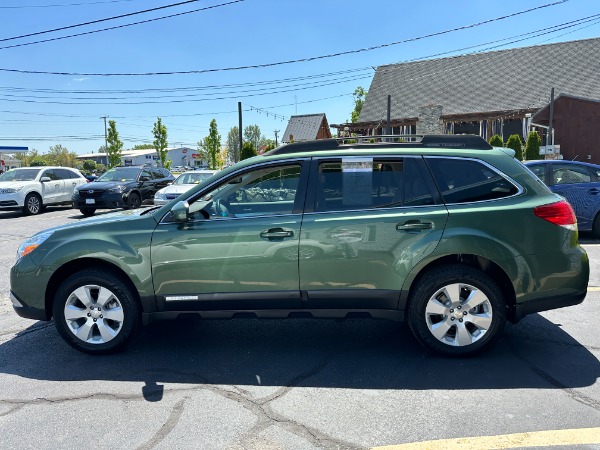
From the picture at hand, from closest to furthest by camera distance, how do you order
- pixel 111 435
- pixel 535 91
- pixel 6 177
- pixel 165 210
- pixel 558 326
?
pixel 111 435, pixel 165 210, pixel 558 326, pixel 6 177, pixel 535 91

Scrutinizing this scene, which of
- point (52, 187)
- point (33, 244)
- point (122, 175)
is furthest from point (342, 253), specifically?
point (52, 187)

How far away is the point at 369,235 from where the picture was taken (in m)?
3.75

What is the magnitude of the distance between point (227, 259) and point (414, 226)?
155 centimetres

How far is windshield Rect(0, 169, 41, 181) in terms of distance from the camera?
15773 millimetres

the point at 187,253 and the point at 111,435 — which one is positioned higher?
the point at 187,253

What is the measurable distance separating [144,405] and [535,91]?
3004cm

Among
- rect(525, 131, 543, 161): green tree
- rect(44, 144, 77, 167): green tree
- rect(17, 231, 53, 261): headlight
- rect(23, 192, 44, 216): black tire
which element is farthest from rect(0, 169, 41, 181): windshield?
rect(44, 144, 77, 167): green tree

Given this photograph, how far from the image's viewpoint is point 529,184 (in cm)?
383

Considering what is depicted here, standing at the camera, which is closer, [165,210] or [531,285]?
[531,285]

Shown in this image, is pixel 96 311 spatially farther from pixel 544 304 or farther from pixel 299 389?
pixel 544 304

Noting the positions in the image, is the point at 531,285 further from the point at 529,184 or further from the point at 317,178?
the point at 317,178

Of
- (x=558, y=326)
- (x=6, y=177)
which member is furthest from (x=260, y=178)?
(x=6, y=177)

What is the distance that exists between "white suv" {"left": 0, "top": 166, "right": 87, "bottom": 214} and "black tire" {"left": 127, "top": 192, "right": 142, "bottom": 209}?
336 centimetres

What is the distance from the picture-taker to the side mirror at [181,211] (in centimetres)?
382
